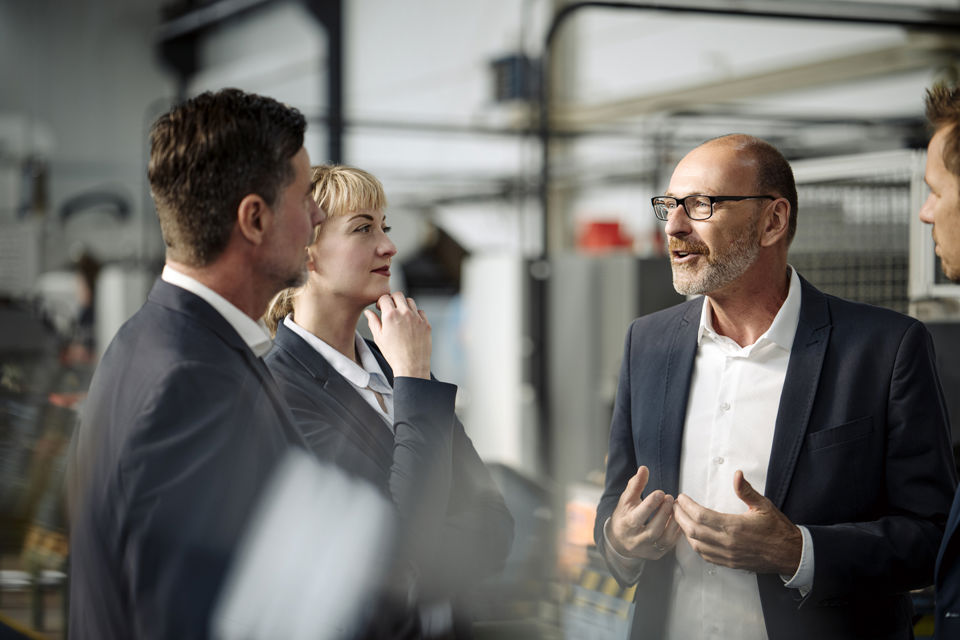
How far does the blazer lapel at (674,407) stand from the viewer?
4.50ft

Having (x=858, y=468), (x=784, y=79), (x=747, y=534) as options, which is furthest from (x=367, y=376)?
(x=784, y=79)

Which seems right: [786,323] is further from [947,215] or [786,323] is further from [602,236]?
[602,236]

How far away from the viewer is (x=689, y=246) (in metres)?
1.30

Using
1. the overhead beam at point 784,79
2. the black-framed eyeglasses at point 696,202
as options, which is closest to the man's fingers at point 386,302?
the black-framed eyeglasses at point 696,202

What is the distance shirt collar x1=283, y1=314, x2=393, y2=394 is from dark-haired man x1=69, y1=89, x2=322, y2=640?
17 cm

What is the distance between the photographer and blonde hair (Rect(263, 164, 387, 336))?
4.08 ft

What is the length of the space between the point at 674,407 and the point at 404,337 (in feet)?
1.34

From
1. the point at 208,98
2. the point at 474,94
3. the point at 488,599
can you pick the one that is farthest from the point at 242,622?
the point at 474,94

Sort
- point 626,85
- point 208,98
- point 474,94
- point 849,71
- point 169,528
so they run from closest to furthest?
point 169,528 < point 208,98 < point 849,71 < point 626,85 < point 474,94

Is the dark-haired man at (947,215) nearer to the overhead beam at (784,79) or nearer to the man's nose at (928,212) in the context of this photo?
the man's nose at (928,212)

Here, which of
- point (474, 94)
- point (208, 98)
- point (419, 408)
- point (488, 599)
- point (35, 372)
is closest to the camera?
point (208, 98)

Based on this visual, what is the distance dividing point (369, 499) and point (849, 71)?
6.45 metres

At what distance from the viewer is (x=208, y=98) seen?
3.46 ft

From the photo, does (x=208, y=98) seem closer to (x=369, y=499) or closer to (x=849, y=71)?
(x=369, y=499)
